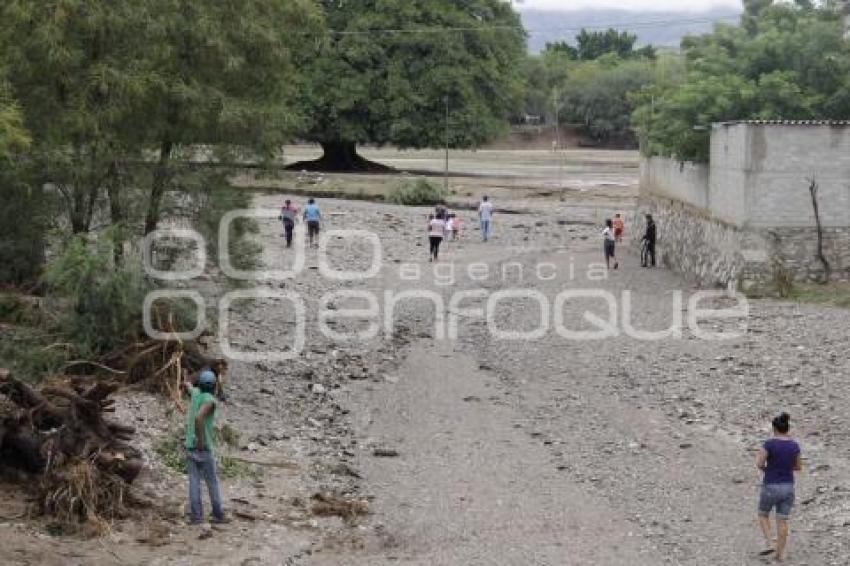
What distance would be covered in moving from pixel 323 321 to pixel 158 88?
8.33 metres

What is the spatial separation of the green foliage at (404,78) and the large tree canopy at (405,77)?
0.16ft

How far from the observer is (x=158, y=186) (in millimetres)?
19297

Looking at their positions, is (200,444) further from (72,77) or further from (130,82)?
(72,77)

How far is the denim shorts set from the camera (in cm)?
1152

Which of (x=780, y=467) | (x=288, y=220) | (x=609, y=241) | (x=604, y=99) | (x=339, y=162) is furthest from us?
(x=604, y=99)

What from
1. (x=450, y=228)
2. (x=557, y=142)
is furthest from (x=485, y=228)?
(x=557, y=142)

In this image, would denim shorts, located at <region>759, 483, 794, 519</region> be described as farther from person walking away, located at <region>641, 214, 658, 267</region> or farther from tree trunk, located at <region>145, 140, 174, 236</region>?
person walking away, located at <region>641, 214, 658, 267</region>

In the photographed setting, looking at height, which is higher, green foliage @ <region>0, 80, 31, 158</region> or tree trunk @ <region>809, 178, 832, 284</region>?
green foliage @ <region>0, 80, 31, 158</region>

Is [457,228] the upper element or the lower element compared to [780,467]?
lower

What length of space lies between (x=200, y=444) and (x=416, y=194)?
1512 inches

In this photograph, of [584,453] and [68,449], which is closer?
[68,449]

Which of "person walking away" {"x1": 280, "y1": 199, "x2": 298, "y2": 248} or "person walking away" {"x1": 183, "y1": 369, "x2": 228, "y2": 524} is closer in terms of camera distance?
"person walking away" {"x1": 183, "y1": 369, "x2": 228, "y2": 524}

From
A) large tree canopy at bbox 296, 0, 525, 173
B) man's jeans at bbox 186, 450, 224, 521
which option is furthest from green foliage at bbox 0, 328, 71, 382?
large tree canopy at bbox 296, 0, 525, 173

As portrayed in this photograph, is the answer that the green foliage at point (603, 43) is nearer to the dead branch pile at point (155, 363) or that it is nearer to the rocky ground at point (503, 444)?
the rocky ground at point (503, 444)
